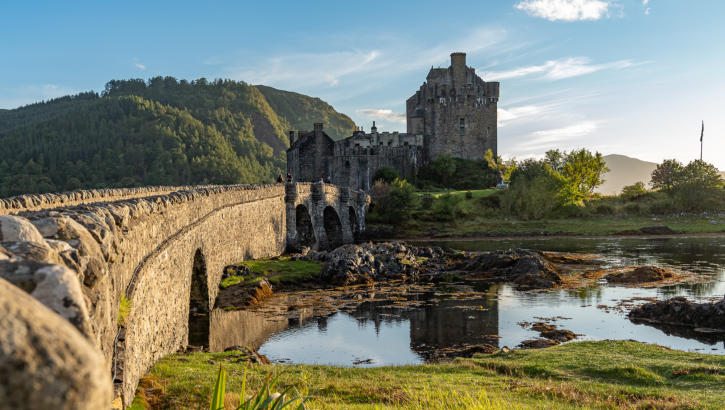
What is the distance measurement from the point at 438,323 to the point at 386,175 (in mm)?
54006

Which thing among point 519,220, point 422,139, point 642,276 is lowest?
point 642,276

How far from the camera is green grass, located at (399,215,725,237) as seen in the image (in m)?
54.6

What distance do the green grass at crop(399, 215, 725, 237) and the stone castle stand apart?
755 inches

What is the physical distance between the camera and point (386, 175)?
73062 millimetres

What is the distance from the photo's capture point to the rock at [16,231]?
10.7 feet

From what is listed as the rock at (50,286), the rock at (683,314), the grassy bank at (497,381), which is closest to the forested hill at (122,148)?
the grassy bank at (497,381)

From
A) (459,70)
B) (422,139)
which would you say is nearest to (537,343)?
(422,139)

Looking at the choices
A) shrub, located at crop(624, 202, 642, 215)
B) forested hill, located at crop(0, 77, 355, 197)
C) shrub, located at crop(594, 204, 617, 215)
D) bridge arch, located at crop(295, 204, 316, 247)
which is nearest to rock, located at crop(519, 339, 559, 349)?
bridge arch, located at crop(295, 204, 316, 247)

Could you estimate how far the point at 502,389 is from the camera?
988 cm

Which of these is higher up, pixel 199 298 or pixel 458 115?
pixel 458 115

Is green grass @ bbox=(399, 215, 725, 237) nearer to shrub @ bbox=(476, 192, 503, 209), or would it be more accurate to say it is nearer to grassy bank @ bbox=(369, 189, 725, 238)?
grassy bank @ bbox=(369, 189, 725, 238)

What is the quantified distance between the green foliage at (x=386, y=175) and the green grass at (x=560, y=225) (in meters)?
14.6

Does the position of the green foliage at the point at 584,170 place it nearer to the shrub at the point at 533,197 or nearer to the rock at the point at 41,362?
the shrub at the point at 533,197

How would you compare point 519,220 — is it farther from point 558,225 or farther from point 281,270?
point 281,270
